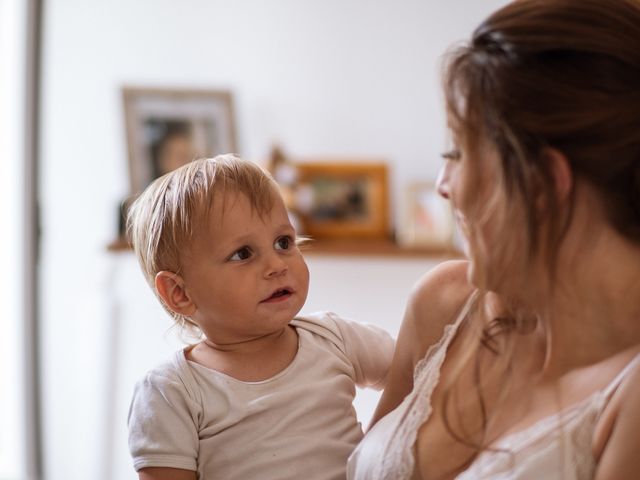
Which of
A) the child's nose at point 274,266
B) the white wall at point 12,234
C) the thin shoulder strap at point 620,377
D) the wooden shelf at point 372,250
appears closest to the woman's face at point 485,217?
the thin shoulder strap at point 620,377

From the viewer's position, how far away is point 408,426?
1.21m

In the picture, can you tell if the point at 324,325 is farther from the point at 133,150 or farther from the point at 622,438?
Answer: the point at 133,150

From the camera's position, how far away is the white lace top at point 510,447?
1.08 meters

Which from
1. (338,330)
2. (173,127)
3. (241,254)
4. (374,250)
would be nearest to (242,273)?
(241,254)

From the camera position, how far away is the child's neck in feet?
4.45

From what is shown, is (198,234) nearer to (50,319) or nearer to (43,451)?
(50,319)

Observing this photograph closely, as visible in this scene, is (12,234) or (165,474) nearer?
(165,474)

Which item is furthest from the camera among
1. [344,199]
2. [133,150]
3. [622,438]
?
[133,150]

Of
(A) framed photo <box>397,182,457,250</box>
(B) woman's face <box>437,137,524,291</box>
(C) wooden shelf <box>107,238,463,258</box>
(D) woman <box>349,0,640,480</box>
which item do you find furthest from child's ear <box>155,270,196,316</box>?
(A) framed photo <box>397,182,457,250</box>

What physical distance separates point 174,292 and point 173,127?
226 centimetres

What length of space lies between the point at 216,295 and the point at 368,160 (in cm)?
221

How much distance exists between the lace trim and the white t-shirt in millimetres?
151

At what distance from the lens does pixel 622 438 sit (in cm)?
102

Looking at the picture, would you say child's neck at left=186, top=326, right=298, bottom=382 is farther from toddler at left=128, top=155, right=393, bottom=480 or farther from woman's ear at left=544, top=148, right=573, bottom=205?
woman's ear at left=544, top=148, right=573, bottom=205
